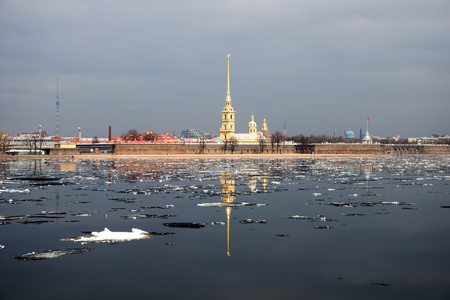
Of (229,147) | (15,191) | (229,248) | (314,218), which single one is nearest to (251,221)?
(314,218)

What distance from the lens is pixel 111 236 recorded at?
14.5 m

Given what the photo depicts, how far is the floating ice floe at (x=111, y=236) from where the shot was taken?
46.1 ft

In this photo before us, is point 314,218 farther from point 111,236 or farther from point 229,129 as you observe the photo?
point 229,129

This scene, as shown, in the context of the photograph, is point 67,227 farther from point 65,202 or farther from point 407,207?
point 407,207

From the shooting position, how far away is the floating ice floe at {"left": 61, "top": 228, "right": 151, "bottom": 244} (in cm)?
1406

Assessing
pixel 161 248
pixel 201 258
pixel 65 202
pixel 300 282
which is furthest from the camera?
pixel 65 202

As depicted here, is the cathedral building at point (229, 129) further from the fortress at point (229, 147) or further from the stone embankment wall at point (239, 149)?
the stone embankment wall at point (239, 149)

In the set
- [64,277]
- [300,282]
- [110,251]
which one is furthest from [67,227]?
[300,282]

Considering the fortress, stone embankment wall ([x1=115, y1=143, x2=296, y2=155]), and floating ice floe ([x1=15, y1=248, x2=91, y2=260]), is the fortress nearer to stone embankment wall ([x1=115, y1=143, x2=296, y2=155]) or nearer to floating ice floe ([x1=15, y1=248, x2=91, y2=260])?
stone embankment wall ([x1=115, y1=143, x2=296, y2=155])

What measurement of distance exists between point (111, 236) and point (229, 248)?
3642 millimetres

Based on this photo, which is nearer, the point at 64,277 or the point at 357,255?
the point at 64,277

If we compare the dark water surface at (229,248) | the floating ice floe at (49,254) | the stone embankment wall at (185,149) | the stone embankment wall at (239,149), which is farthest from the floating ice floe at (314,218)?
the stone embankment wall at (185,149)

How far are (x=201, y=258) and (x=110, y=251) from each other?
2480 mm

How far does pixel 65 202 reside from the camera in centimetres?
2225
